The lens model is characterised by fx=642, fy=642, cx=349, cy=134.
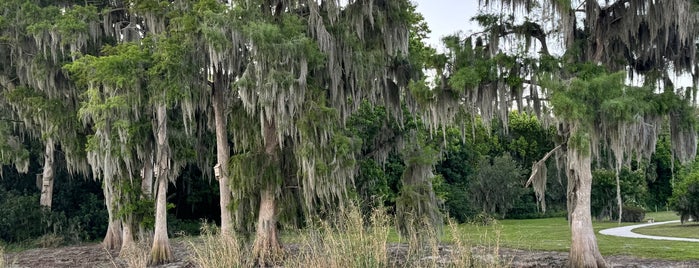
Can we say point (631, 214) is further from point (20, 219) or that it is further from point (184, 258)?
point (20, 219)

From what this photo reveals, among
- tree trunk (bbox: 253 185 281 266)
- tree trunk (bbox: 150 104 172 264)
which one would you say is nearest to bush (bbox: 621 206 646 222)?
tree trunk (bbox: 253 185 281 266)

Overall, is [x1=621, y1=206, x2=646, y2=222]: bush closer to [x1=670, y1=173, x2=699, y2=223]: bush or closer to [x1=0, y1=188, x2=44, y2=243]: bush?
[x1=670, y1=173, x2=699, y2=223]: bush

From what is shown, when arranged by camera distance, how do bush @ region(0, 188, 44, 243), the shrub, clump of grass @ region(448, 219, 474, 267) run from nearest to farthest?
1. clump of grass @ region(448, 219, 474, 267)
2. the shrub
3. bush @ region(0, 188, 44, 243)

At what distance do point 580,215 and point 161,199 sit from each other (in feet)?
31.2

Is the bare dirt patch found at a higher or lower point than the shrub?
lower

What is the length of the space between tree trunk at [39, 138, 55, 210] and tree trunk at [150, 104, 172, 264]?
6.32 meters

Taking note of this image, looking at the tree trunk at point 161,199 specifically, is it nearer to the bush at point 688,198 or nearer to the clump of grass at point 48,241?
the clump of grass at point 48,241

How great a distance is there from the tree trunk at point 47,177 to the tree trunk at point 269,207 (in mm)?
9161

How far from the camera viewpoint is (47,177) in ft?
71.3

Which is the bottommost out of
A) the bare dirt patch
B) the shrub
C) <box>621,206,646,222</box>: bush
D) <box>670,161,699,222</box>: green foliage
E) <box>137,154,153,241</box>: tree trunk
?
<box>621,206,646,222</box>: bush

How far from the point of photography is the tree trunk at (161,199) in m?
15.0

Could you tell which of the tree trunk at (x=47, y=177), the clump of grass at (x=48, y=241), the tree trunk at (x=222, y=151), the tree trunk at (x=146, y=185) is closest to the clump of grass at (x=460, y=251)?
the tree trunk at (x=222, y=151)

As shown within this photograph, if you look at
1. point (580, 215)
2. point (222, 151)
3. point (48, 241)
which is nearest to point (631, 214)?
point (580, 215)

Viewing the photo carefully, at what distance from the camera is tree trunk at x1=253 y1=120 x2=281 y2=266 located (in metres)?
13.6
